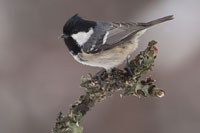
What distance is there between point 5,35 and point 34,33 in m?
0.38

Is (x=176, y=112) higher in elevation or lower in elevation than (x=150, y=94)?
higher

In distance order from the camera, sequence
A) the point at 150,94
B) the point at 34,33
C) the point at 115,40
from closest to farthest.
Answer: the point at 150,94
the point at 115,40
the point at 34,33

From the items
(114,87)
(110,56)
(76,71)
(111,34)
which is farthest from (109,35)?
(76,71)

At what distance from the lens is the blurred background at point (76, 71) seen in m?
3.56

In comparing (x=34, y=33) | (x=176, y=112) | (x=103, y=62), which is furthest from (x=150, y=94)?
(x=34, y=33)

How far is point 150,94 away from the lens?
48.6 inches

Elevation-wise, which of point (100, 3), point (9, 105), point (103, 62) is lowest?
point (103, 62)

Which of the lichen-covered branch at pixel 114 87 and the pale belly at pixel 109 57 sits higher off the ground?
the pale belly at pixel 109 57

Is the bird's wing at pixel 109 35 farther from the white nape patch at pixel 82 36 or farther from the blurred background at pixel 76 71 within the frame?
the blurred background at pixel 76 71

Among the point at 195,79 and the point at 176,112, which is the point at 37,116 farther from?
the point at 195,79

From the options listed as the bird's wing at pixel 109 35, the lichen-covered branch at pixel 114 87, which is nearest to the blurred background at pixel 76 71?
the bird's wing at pixel 109 35

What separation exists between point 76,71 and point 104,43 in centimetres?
169

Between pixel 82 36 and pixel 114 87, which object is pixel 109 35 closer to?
pixel 82 36

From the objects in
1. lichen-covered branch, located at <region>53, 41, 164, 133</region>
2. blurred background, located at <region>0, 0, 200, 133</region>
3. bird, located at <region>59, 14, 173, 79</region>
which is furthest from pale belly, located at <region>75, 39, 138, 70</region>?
blurred background, located at <region>0, 0, 200, 133</region>
